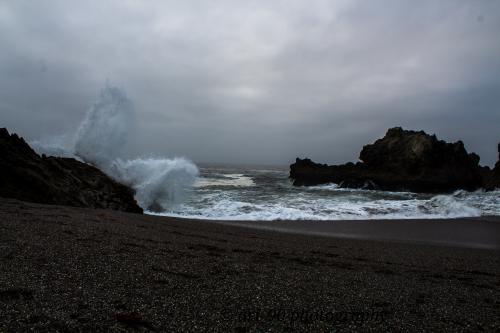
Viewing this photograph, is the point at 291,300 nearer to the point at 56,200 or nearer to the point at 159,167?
the point at 56,200

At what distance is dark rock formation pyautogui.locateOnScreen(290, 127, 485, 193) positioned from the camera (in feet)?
128

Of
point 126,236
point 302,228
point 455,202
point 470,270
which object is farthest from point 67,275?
point 455,202

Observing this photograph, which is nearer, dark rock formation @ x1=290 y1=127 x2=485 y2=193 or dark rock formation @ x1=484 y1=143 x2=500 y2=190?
dark rock formation @ x1=484 y1=143 x2=500 y2=190

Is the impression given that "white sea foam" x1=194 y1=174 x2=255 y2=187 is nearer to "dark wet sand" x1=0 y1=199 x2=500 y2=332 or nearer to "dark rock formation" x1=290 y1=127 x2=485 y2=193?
"dark rock formation" x1=290 y1=127 x2=485 y2=193

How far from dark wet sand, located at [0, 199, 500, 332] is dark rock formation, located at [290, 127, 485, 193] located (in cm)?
3266

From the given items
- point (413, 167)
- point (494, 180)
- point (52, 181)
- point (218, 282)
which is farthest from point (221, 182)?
point (218, 282)

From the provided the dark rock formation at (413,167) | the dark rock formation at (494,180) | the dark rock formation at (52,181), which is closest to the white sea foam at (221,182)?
the dark rock formation at (413,167)

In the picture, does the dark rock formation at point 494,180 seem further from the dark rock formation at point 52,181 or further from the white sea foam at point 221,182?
the dark rock formation at point 52,181

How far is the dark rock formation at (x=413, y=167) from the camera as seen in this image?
3894cm

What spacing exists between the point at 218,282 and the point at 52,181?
10.0m

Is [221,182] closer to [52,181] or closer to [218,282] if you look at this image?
[52,181]

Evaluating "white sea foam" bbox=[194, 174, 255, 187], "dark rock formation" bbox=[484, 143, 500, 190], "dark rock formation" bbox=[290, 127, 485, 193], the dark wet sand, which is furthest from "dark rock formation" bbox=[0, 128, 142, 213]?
"dark rock formation" bbox=[484, 143, 500, 190]

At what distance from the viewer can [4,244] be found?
215 inches

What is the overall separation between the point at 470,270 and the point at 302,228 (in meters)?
6.09
